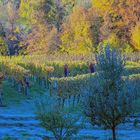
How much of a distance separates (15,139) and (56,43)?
2467 inches

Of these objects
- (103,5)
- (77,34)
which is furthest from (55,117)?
(103,5)

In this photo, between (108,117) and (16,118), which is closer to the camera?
(108,117)

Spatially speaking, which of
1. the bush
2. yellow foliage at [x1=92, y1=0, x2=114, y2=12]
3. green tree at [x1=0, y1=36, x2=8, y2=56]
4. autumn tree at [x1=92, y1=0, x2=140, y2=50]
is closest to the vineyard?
the bush

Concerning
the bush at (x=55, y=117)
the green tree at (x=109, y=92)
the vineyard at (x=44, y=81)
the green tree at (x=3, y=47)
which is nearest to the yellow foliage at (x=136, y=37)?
the vineyard at (x=44, y=81)

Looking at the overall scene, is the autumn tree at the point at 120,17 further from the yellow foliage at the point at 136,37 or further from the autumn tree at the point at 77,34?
the yellow foliage at the point at 136,37

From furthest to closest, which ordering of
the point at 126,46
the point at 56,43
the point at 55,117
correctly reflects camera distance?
1. the point at 56,43
2. the point at 126,46
3. the point at 55,117

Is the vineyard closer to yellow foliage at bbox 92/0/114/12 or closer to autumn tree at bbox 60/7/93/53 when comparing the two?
autumn tree at bbox 60/7/93/53

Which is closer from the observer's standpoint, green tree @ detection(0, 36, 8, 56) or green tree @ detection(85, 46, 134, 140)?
green tree @ detection(85, 46, 134, 140)

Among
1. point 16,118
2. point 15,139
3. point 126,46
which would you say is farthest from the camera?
point 126,46

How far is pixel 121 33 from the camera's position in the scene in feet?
265

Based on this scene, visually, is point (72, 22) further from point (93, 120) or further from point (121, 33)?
point (93, 120)

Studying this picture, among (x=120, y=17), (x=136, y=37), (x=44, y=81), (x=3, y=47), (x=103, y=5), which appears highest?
(x=103, y=5)

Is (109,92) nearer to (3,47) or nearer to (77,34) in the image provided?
(77,34)

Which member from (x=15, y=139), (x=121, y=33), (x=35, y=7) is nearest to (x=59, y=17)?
(x=35, y=7)
